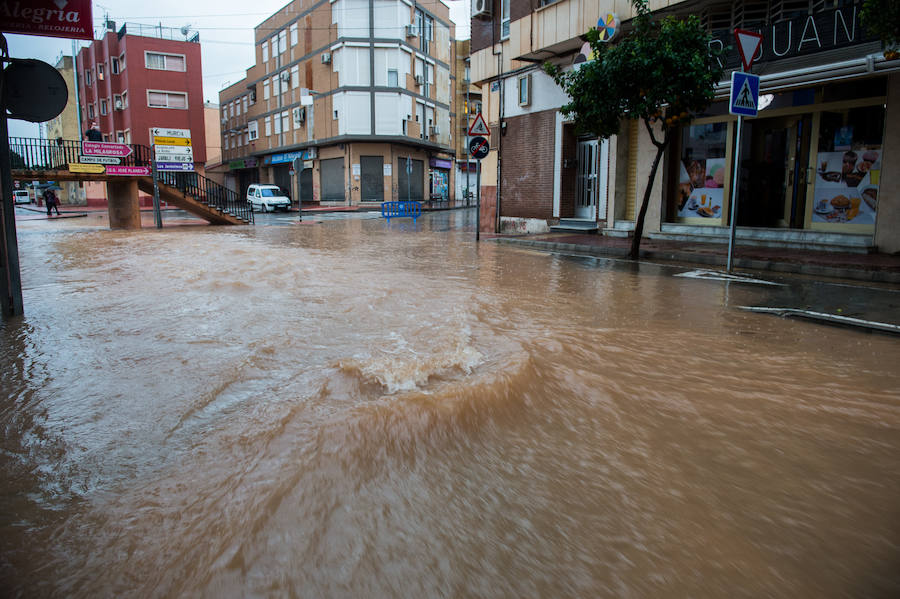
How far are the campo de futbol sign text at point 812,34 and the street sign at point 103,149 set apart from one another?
17075mm

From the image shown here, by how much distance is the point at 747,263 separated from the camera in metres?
9.38

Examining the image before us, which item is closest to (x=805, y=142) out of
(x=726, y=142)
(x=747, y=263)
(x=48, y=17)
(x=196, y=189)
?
(x=726, y=142)

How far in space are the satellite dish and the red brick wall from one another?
42.1 ft

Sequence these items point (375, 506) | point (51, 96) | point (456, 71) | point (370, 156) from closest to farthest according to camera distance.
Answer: point (375, 506)
point (51, 96)
point (370, 156)
point (456, 71)

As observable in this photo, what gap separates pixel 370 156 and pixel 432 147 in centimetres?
554

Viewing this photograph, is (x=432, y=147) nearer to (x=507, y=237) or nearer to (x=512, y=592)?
(x=507, y=237)

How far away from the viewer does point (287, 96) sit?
4234cm

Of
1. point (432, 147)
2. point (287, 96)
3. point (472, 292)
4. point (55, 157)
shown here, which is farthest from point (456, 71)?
point (472, 292)

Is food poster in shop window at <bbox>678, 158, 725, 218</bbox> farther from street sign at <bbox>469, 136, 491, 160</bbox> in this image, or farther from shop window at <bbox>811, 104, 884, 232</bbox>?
street sign at <bbox>469, 136, 491, 160</bbox>

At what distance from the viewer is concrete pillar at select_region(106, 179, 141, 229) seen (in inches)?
754

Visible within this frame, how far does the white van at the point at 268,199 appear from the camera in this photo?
111 ft

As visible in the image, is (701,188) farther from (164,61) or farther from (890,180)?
(164,61)

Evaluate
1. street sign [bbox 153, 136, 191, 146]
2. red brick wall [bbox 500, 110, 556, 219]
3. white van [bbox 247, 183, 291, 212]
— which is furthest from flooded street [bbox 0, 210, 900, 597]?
white van [bbox 247, 183, 291, 212]

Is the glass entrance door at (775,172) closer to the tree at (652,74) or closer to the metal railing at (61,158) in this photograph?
the tree at (652,74)
